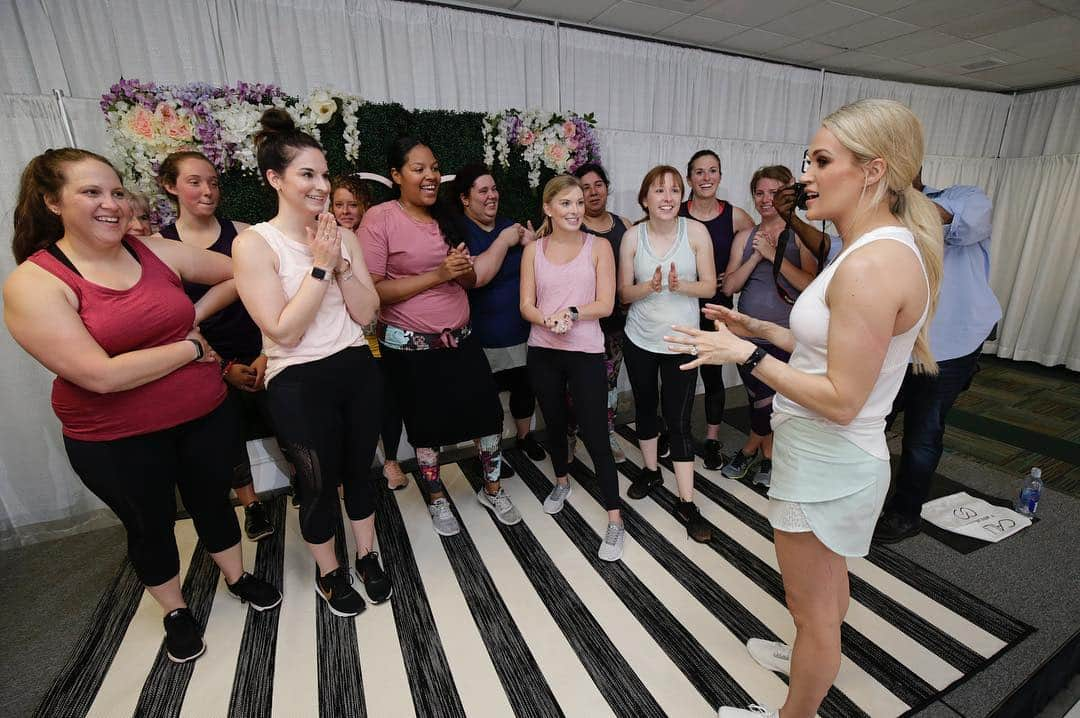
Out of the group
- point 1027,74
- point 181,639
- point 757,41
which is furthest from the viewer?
point 1027,74

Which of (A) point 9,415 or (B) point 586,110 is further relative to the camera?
(B) point 586,110

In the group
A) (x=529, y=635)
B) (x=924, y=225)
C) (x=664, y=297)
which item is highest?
(x=924, y=225)

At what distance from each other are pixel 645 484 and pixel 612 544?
55cm

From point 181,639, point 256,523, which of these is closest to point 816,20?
point 256,523

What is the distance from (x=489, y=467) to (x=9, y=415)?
8.33 feet

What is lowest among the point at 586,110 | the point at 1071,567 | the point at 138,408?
the point at 1071,567

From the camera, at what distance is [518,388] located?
10.4 feet

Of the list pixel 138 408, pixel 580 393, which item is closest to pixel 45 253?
pixel 138 408

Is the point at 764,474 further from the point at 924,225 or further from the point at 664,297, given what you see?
the point at 924,225

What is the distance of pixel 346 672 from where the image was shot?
1.77 meters

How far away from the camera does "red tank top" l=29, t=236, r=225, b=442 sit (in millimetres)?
1451

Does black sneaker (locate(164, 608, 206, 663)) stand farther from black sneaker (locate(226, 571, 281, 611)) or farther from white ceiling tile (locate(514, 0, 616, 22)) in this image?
white ceiling tile (locate(514, 0, 616, 22))

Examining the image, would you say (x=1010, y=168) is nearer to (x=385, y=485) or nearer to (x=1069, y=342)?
(x=1069, y=342)

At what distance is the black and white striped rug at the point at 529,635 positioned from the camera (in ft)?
5.44
